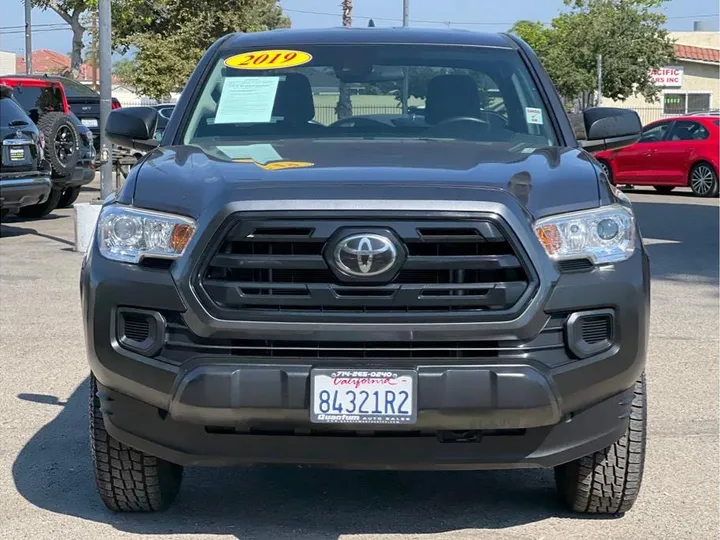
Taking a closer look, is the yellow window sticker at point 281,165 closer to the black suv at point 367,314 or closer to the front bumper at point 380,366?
the black suv at point 367,314

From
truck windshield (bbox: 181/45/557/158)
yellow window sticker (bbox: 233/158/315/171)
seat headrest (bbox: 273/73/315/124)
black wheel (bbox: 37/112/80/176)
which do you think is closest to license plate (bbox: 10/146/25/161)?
black wheel (bbox: 37/112/80/176)

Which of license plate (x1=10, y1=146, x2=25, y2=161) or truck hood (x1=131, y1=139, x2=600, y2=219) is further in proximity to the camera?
license plate (x1=10, y1=146, x2=25, y2=161)

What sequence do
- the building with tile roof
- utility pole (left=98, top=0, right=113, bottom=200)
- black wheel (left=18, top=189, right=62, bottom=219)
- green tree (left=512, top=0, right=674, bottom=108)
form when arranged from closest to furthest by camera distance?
utility pole (left=98, top=0, right=113, bottom=200), black wheel (left=18, top=189, right=62, bottom=219), green tree (left=512, top=0, right=674, bottom=108), the building with tile roof

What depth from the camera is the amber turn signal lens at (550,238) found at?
12.6ft

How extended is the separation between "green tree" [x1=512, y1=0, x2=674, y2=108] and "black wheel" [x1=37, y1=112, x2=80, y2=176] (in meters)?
36.0

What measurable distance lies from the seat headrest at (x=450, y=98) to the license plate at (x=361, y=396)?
176cm

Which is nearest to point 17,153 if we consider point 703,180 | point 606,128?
point 606,128

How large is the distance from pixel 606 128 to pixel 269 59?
1534 mm

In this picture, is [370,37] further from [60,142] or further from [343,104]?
[60,142]

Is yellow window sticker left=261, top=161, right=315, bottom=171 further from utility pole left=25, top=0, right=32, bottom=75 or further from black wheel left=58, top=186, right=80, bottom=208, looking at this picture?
utility pole left=25, top=0, right=32, bottom=75

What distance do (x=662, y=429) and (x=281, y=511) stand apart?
211 centimetres

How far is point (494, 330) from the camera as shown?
3.73m

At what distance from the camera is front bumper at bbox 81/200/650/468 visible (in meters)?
3.72

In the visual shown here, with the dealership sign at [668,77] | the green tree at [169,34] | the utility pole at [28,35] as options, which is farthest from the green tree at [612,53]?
the utility pole at [28,35]
